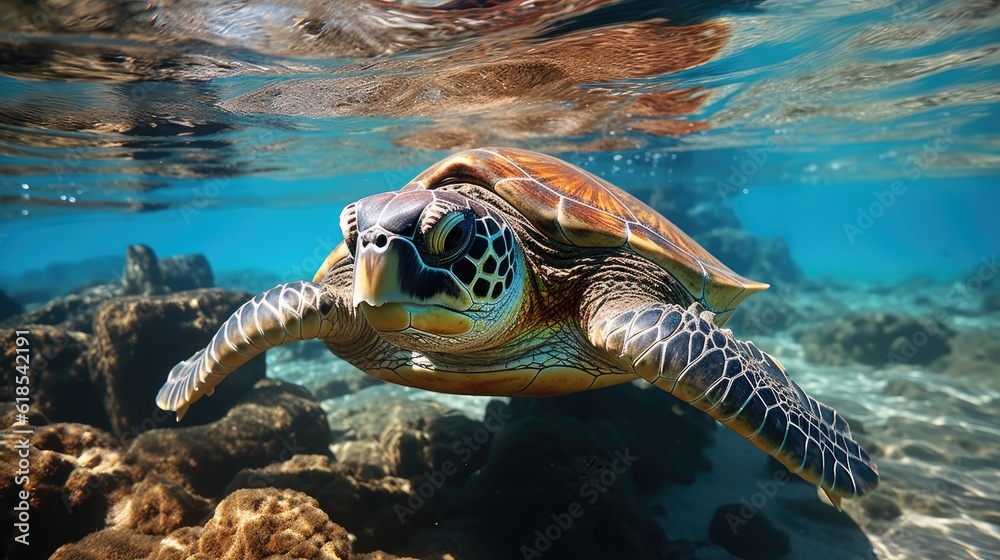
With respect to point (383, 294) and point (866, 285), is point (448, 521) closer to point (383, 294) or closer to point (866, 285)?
point (383, 294)

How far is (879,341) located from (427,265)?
14.4 meters

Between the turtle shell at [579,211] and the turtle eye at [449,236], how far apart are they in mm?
1087

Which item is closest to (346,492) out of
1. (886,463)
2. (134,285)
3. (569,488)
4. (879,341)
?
(569,488)

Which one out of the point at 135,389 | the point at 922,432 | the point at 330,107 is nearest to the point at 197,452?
the point at 135,389

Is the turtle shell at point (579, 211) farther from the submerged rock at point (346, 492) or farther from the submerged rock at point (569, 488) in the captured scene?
the submerged rock at point (346, 492)

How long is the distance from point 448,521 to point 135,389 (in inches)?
199

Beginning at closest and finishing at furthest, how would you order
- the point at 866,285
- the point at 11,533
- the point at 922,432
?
1. the point at 11,533
2. the point at 922,432
3. the point at 866,285

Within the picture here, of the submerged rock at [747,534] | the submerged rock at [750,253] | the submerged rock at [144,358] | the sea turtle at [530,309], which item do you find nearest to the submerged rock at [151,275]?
the submerged rock at [144,358]

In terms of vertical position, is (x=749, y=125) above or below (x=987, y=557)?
above

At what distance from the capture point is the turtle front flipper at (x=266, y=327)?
10.8 feet

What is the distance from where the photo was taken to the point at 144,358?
615cm

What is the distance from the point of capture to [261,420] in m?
5.07

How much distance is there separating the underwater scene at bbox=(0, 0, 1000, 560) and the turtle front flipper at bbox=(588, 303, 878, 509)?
18 mm

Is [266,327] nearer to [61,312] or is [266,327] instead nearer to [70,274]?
[61,312]
